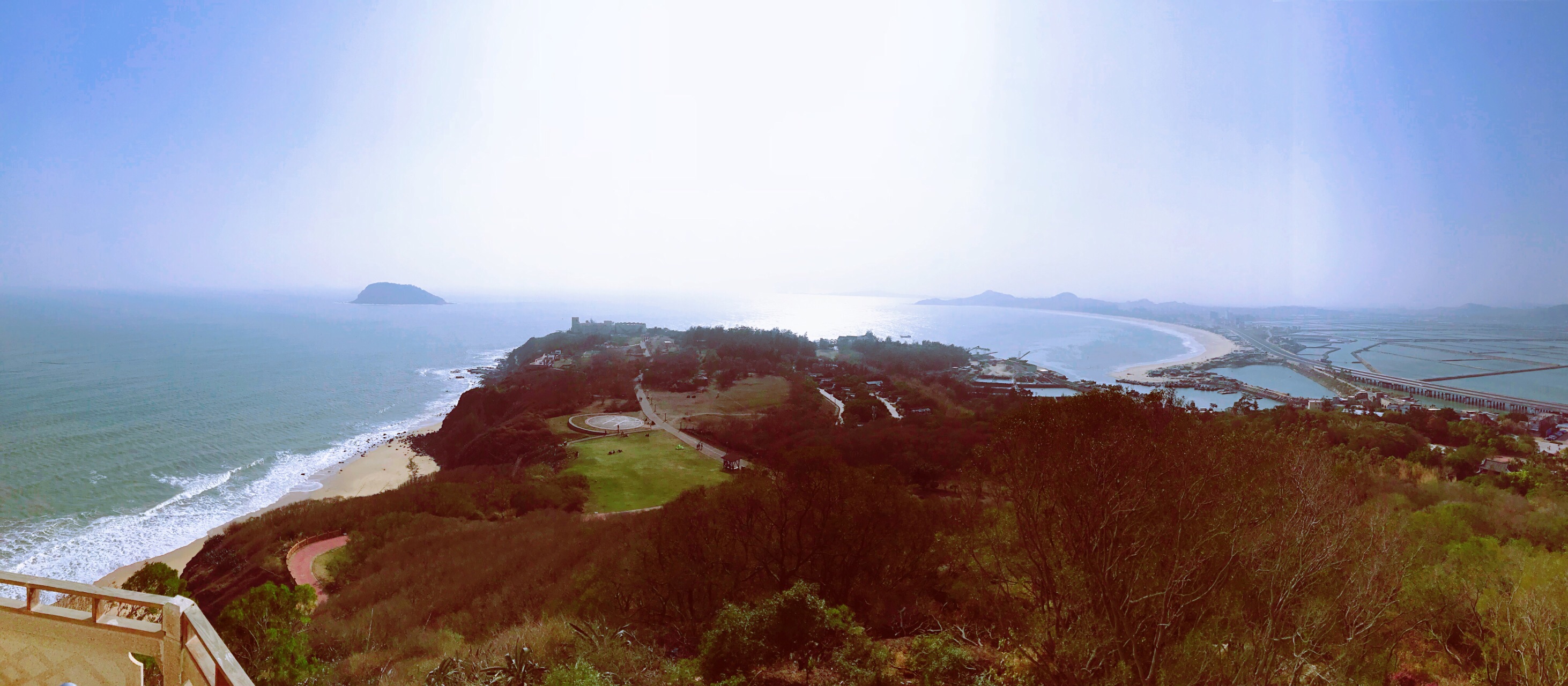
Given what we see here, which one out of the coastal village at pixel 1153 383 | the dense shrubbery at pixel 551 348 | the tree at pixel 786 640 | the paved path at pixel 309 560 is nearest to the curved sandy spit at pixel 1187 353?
the coastal village at pixel 1153 383

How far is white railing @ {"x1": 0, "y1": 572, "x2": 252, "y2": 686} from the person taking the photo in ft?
12.6

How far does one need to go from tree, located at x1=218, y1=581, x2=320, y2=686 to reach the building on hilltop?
68611 millimetres

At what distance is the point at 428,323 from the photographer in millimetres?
129875

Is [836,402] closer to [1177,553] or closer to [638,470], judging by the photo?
[638,470]

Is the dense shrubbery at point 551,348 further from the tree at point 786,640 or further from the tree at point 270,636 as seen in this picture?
the tree at point 786,640

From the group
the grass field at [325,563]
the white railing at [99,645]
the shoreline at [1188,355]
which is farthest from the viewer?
the shoreline at [1188,355]

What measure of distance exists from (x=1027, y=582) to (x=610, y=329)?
80.1 m

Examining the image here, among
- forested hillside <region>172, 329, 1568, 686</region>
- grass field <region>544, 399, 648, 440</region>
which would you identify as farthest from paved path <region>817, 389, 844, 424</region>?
forested hillside <region>172, 329, 1568, 686</region>

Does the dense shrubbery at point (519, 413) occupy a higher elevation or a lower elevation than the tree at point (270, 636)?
lower

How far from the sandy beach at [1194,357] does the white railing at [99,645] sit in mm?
43839

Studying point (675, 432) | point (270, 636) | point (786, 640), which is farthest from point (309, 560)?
point (675, 432)

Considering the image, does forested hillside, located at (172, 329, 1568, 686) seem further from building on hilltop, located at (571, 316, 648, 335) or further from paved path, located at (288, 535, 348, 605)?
building on hilltop, located at (571, 316, 648, 335)

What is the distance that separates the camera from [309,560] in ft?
59.1

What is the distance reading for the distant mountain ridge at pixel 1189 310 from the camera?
1834 inches
